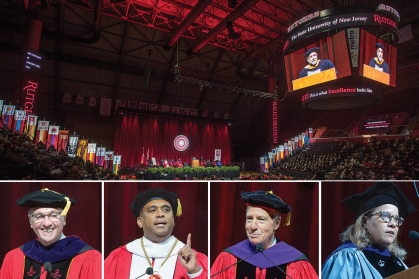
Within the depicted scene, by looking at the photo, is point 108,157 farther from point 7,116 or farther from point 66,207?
point 66,207

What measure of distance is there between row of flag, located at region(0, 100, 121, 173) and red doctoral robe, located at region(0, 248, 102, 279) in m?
6.81

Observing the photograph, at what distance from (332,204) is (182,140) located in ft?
51.1

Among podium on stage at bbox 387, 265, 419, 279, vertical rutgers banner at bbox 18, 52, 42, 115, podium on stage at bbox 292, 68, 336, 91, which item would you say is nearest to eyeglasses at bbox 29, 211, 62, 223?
podium on stage at bbox 387, 265, 419, 279

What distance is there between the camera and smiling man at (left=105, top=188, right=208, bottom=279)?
5.86 ft

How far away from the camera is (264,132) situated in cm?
2067

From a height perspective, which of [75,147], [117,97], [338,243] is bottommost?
[338,243]

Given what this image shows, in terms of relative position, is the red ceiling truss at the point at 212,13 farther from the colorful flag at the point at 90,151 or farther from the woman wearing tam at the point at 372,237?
the woman wearing tam at the point at 372,237

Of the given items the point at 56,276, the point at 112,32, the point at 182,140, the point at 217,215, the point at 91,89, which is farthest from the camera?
the point at 182,140

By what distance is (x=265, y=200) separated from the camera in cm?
185

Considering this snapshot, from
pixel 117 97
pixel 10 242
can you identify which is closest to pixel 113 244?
pixel 10 242

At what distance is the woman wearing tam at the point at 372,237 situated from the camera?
6.39 ft

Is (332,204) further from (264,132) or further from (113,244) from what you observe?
(264,132)

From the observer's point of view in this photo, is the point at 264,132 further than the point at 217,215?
Yes

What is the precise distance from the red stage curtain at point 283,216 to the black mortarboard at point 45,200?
3.64 feet
